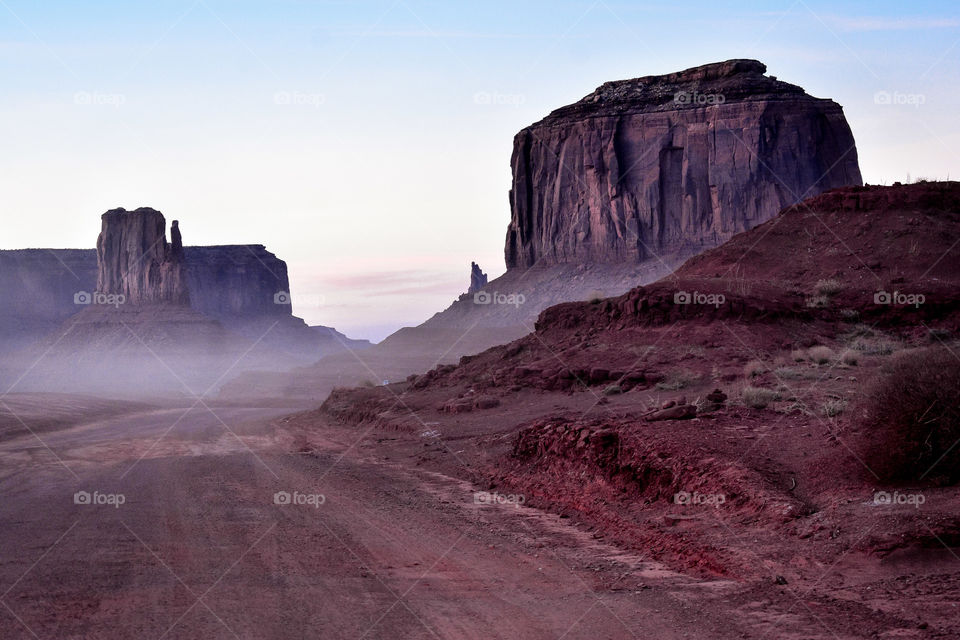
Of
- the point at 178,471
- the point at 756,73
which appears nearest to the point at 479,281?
the point at 756,73

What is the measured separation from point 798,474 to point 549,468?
508 cm

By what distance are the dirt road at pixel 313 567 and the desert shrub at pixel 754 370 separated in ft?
24.4

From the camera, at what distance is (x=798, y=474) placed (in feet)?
38.4

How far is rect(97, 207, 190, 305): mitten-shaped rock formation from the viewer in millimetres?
111188

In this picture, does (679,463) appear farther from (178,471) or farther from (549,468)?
(178,471)

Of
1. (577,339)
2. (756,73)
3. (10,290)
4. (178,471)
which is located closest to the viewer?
(178,471)
